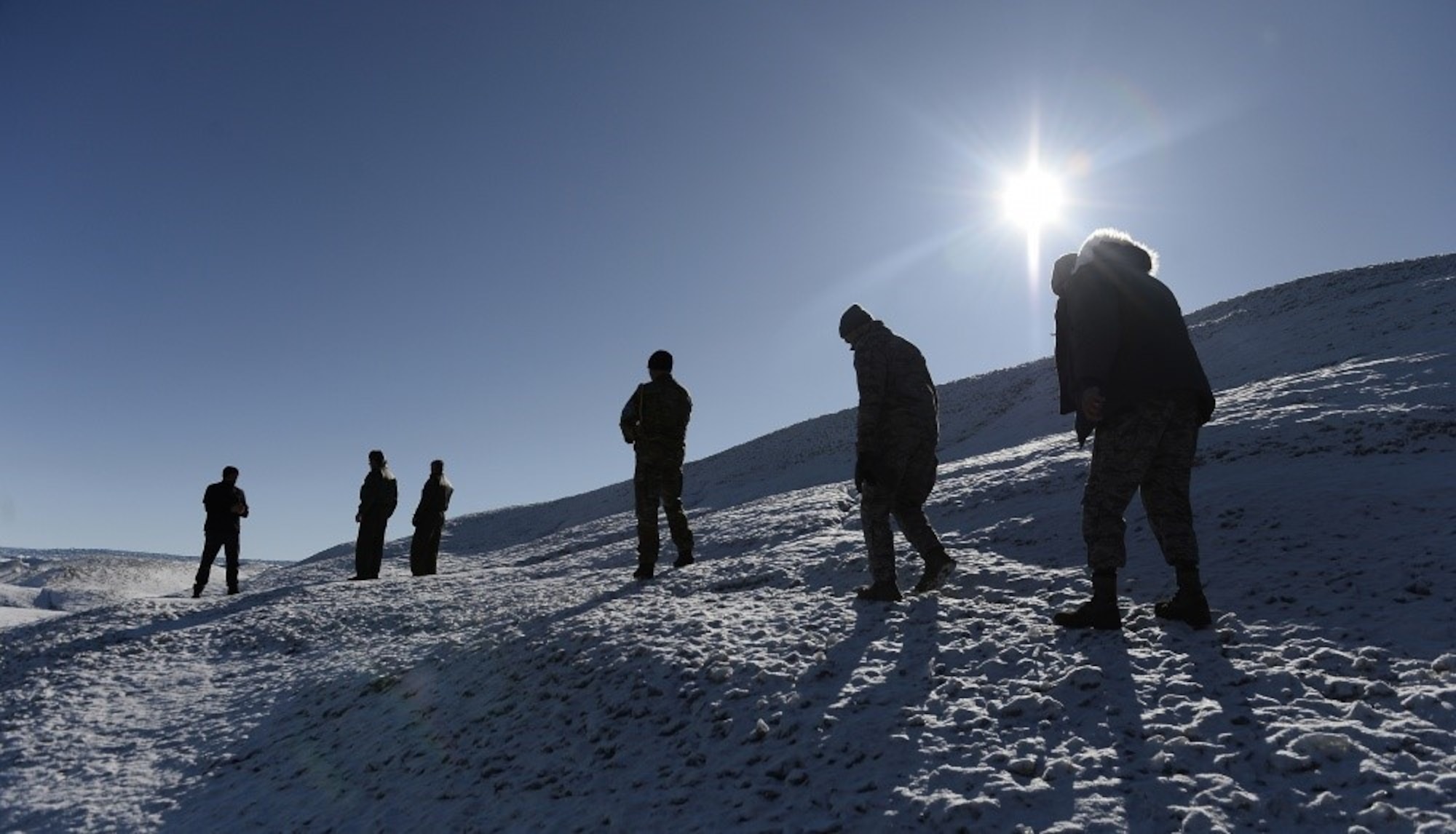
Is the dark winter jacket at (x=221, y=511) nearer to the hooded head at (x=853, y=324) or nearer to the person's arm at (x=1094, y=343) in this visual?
the hooded head at (x=853, y=324)

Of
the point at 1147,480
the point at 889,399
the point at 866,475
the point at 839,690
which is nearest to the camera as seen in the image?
the point at 839,690

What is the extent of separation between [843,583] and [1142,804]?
4823 mm

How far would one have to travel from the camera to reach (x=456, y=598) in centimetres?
1119

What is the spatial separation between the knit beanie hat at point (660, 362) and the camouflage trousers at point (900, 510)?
4.48 m

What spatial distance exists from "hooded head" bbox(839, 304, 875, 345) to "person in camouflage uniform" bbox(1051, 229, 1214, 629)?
2.08 metres

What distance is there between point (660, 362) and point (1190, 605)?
7.23m

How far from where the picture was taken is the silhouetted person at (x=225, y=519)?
587 inches

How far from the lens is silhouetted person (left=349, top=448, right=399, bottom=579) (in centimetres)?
1719

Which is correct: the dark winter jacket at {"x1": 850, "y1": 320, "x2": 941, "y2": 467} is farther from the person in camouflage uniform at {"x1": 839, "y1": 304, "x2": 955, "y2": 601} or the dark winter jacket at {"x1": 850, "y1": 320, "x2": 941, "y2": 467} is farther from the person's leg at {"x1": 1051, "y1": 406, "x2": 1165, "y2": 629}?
the person's leg at {"x1": 1051, "y1": 406, "x2": 1165, "y2": 629}

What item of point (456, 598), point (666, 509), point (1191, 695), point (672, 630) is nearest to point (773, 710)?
point (672, 630)

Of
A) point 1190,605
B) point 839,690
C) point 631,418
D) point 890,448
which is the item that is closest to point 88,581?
point 631,418

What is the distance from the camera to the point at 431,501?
1745cm

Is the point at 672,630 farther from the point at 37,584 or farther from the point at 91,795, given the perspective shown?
the point at 37,584

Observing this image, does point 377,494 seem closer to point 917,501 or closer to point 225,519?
point 225,519
